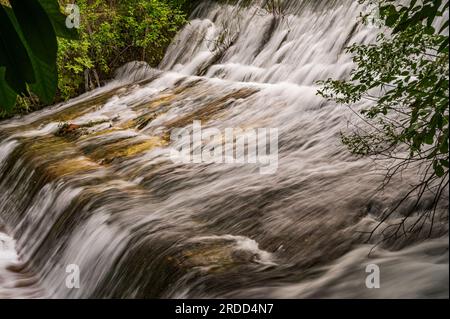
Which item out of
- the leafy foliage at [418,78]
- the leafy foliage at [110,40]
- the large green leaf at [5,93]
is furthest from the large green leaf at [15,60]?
the leafy foliage at [110,40]

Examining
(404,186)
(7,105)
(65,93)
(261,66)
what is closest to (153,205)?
(404,186)

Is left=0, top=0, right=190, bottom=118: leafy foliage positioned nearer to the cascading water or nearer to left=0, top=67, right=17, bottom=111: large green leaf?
the cascading water

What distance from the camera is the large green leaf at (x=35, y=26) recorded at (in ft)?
3.94

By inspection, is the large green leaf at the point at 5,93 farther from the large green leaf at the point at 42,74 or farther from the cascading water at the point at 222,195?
the cascading water at the point at 222,195

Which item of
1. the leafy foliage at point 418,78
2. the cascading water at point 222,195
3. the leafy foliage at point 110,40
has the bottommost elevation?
the cascading water at point 222,195

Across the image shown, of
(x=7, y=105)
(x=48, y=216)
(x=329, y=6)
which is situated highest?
(x=329, y=6)

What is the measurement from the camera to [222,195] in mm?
5699

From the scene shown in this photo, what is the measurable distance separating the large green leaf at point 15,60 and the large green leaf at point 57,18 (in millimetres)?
98

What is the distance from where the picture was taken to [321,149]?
6262 mm

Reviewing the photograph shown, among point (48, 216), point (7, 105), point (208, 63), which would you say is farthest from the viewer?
point (208, 63)

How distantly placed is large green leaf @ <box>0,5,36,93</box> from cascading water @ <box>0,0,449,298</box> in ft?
7.72
